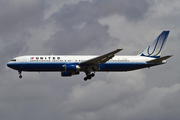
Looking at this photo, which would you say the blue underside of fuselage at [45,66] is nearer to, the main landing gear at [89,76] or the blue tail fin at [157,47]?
the main landing gear at [89,76]

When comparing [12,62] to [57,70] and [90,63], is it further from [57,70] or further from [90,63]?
[90,63]

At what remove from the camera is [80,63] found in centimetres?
8538

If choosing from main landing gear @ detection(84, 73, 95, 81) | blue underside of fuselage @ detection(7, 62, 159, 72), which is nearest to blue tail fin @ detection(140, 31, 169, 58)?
blue underside of fuselage @ detection(7, 62, 159, 72)

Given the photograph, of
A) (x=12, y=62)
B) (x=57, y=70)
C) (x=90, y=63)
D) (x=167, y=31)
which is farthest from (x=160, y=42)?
(x=12, y=62)

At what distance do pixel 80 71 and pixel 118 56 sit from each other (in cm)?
915

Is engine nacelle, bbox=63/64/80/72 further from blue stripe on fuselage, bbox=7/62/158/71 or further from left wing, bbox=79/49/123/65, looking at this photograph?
blue stripe on fuselage, bbox=7/62/158/71

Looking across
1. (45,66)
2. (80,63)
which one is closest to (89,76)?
(80,63)

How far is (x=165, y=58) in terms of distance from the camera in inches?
3396

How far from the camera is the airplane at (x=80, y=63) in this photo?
3349 inches

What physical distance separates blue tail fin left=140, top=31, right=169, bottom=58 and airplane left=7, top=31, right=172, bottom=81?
2386 millimetres

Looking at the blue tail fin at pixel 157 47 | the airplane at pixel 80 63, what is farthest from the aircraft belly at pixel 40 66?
the blue tail fin at pixel 157 47

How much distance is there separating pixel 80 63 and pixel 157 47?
67.3 feet

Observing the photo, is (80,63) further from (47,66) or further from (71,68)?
(47,66)

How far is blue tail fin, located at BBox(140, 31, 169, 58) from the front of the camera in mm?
93688
